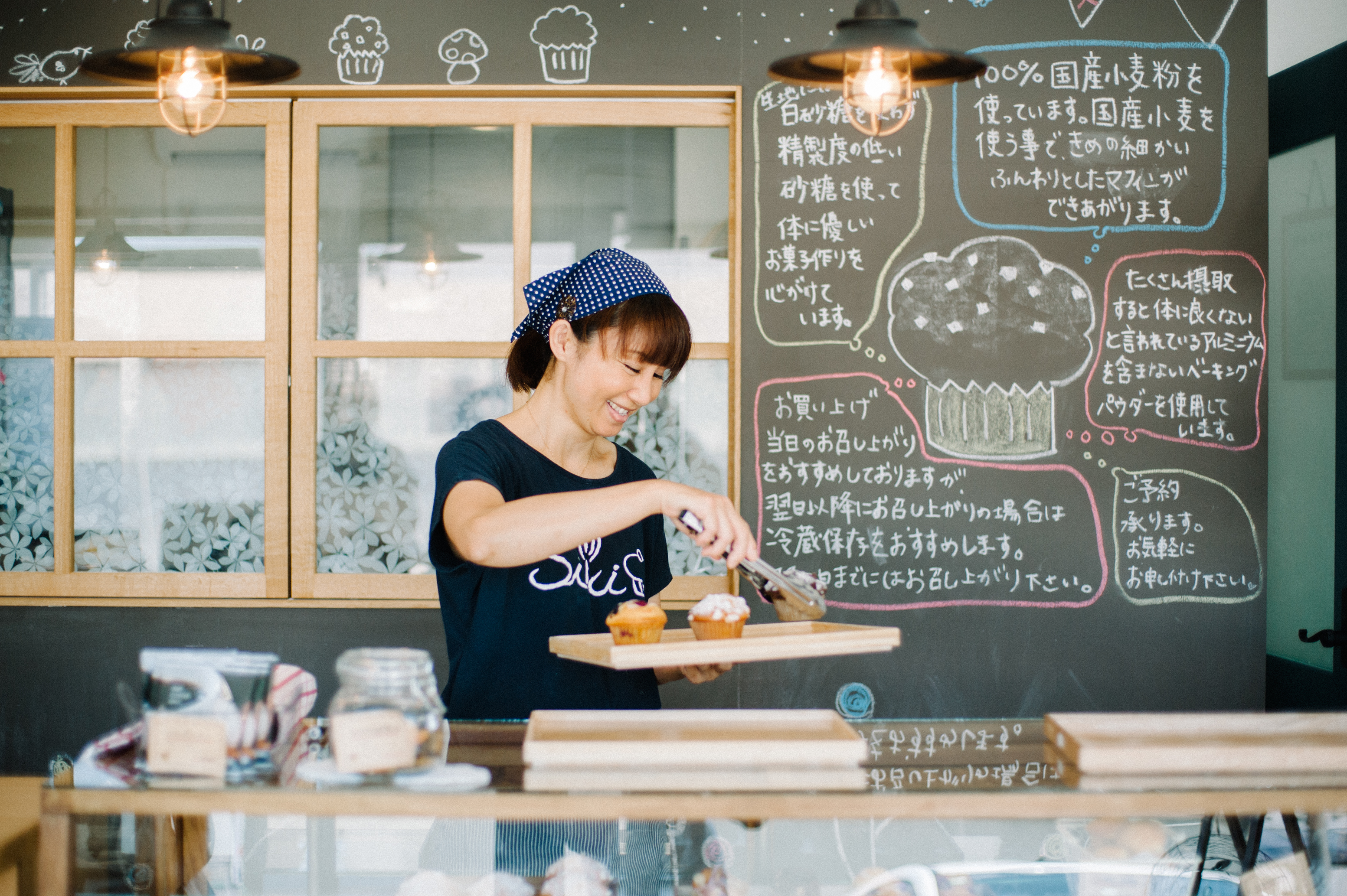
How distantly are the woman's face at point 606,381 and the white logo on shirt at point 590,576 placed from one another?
8.1 inches

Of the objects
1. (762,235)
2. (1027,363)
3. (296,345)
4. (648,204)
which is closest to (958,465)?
(1027,363)

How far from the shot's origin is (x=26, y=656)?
3094mm

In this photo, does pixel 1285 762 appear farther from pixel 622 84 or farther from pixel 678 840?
pixel 622 84

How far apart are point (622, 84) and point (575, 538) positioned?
76.1 inches

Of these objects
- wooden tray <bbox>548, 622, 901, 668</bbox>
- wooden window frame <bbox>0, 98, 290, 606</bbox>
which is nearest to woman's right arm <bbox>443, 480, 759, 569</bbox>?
wooden tray <bbox>548, 622, 901, 668</bbox>

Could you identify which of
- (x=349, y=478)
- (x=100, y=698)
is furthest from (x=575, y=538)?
(x=100, y=698)

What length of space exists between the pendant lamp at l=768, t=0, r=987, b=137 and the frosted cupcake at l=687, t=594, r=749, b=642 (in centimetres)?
97

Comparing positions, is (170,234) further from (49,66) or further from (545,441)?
(545,441)

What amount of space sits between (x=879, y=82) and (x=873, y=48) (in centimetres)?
20

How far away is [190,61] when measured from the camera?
1.98 meters

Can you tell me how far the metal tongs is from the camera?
154 cm

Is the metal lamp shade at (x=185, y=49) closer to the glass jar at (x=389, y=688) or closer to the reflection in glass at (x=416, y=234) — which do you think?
the reflection in glass at (x=416, y=234)

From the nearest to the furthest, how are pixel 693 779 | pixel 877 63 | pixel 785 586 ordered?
pixel 693 779 → pixel 785 586 → pixel 877 63

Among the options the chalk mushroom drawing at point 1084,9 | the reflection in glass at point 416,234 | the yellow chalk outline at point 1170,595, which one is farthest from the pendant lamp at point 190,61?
the yellow chalk outline at point 1170,595
